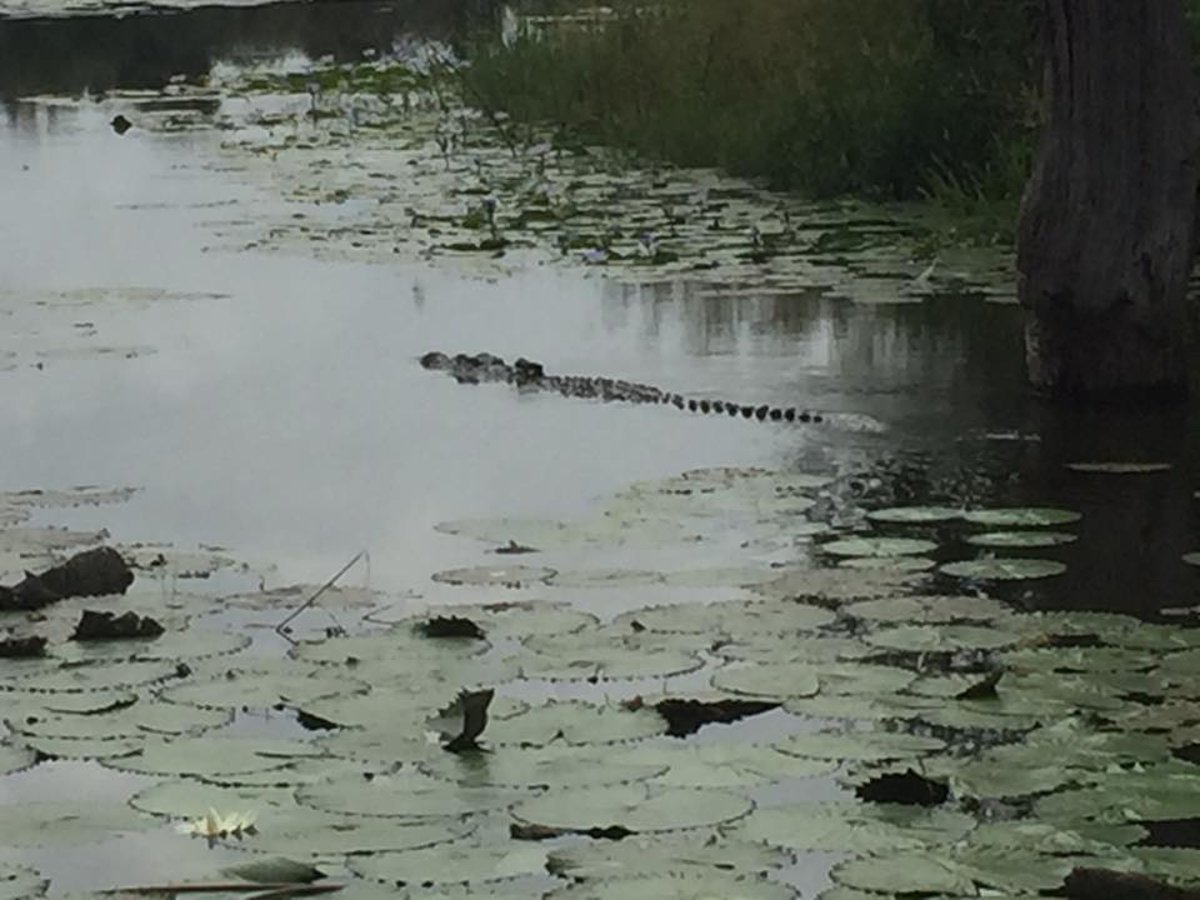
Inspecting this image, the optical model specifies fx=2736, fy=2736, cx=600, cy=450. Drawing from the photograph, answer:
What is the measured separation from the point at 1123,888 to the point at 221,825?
119 centimetres

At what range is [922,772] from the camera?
388cm

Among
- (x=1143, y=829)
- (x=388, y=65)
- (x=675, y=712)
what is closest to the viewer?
(x=1143, y=829)

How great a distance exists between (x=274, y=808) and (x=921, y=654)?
130 cm

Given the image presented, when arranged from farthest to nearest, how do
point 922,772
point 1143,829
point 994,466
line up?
point 994,466, point 922,772, point 1143,829

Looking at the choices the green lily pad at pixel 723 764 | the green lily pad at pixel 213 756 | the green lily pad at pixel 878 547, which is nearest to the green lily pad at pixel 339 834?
the green lily pad at pixel 213 756

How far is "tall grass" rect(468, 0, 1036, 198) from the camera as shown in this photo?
1138 cm

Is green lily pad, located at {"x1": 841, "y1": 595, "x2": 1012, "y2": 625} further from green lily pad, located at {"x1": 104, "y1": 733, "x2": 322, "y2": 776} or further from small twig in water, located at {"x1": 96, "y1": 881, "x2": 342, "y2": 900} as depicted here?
small twig in water, located at {"x1": 96, "y1": 881, "x2": 342, "y2": 900}

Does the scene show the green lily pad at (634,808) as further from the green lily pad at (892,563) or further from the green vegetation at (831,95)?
the green vegetation at (831,95)

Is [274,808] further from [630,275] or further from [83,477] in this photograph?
[630,275]

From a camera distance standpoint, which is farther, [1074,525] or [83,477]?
[83,477]

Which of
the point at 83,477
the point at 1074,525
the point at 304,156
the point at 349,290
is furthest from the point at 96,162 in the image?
the point at 1074,525

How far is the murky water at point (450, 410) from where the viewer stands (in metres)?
5.89

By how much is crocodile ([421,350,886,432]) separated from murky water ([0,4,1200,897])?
0.09 metres

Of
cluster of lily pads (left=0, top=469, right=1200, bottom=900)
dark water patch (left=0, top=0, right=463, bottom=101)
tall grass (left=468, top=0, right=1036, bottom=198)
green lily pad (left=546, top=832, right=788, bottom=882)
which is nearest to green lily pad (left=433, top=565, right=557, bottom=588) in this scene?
cluster of lily pads (left=0, top=469, right=1200, bottom=900)
